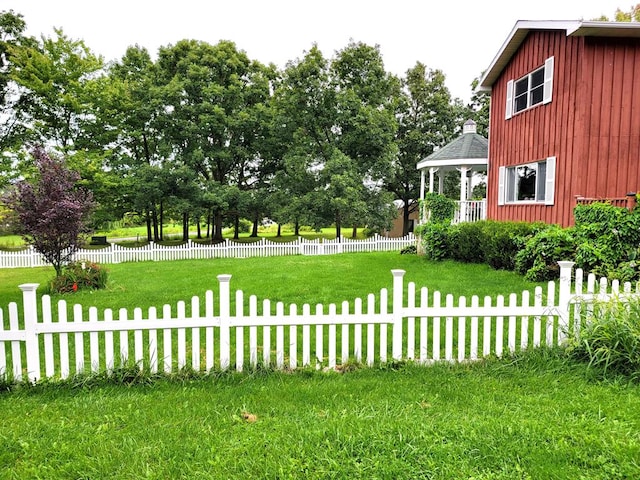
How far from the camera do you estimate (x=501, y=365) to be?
4.07 metres

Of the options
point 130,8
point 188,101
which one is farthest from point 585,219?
point 188,101

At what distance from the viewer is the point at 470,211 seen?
567 inches

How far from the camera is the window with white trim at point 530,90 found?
35.6 feet

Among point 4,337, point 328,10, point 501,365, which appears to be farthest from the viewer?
point 328,10

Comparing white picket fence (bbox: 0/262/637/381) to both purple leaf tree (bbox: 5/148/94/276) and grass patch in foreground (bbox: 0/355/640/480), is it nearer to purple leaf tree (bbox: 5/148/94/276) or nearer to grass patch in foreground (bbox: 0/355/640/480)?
grass patch in foreground (bbox: 0/355/640/480)

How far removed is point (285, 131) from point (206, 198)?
5.70m

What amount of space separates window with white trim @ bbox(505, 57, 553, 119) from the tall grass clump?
28.3 ft

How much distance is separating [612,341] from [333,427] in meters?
2.81

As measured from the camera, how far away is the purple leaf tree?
29.5 feet

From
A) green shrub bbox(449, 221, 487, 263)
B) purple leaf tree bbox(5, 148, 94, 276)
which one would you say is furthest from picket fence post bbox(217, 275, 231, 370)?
green shrub bbox(449, 221, 487, 263)

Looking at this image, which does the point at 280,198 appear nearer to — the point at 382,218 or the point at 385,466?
the point at 382,218

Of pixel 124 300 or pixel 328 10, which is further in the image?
pixel 328 10

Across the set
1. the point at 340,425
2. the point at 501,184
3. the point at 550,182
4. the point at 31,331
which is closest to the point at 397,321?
the point at 340,425

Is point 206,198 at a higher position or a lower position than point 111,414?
higher
